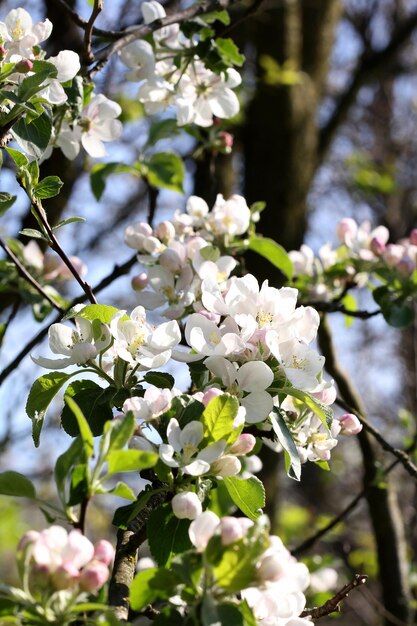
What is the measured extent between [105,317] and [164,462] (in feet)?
0.79

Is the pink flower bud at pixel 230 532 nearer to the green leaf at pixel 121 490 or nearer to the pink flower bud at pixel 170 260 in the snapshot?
the green leaf at pixel 121 490

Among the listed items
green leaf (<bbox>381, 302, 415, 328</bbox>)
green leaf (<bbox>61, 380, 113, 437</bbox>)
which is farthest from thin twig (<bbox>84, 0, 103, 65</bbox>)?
green leaf (<bbox>381, 302, 415, 328</bbox>)

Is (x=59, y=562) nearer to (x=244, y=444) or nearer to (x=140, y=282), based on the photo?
(x=244, y=444)

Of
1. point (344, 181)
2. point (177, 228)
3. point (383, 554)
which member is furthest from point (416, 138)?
point (177, 228)

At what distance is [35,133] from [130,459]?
1.75 ft

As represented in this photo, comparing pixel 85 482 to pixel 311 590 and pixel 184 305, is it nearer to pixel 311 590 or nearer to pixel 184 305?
pixel 184 305

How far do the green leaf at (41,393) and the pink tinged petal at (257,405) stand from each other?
0.25 metres

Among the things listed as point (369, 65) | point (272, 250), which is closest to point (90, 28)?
point (272, 250)

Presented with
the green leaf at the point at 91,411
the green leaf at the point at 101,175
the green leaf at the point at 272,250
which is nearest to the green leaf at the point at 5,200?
the green leaf at the point at 91,411

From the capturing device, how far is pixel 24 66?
1.01 m

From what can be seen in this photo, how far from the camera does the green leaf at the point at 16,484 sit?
76 centimetres

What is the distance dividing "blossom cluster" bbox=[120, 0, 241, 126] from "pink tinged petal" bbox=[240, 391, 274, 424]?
27.3 inches

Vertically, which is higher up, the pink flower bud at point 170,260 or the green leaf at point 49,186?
the green leaf at point 49,186

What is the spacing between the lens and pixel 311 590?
7.68 ft
